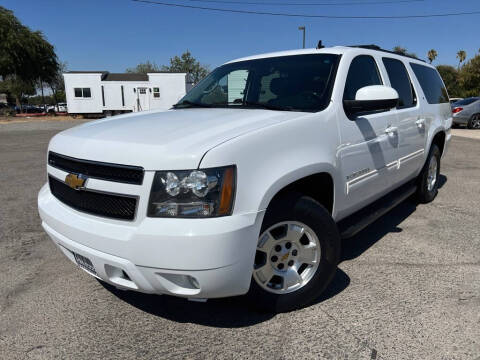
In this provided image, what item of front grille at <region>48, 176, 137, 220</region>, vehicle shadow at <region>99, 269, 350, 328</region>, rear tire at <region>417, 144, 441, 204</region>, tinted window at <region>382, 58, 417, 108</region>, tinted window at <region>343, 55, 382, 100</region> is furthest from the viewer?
rear tire at <region>417, 144, 441, 204</region>

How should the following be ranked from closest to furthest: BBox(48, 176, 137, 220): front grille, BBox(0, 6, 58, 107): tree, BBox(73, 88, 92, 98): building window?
BBox(48, 176, 137, 220): front grille < BBox(73, 88, 92, 98): building window < BBox(0, 6, 58, 107): tree

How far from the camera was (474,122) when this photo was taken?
16391mm

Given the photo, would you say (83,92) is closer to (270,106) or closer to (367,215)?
(270,106)

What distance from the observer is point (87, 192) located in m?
2.11

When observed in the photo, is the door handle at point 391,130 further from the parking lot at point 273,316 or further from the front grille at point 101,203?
the front grille at point 101,203

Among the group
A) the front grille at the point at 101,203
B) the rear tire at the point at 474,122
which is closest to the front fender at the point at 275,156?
the front grille at the point at 101,203

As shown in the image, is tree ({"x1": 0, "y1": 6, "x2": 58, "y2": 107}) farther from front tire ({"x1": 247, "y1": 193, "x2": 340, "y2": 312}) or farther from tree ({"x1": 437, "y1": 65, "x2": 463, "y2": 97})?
tree ({"x1": 437, "y1": 65, "x2": 463, "y2": 97})

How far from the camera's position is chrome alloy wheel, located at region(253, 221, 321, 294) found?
2.29m

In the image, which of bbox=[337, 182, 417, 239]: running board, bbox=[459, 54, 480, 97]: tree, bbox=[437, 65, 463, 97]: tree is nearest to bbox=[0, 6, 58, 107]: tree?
bbox=[337, 182, 417, 239]: running board

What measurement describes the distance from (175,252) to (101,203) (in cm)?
56

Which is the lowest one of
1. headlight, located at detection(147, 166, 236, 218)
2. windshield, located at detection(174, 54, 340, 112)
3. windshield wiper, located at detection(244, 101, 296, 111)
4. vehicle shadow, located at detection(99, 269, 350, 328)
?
vehicle shadow, located at detection(99, 269, 350, 328)

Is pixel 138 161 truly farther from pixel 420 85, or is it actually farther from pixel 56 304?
pixel 420 85

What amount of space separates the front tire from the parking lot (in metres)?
0.16

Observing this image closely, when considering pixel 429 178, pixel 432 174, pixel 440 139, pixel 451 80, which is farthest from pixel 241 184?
pixel 451 80
